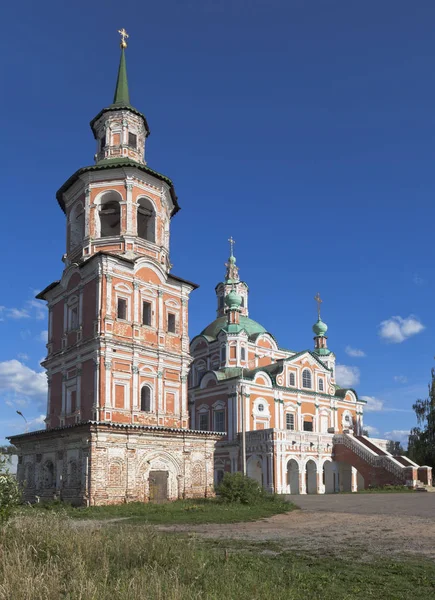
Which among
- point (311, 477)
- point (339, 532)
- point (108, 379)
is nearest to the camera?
point (339, 532)

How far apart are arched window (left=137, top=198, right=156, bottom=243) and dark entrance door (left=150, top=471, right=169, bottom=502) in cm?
1289

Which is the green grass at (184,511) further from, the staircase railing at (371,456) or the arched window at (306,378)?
the arched window at (306,378)

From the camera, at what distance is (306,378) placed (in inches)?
2101

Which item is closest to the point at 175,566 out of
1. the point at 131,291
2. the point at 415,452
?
the point at 131,291

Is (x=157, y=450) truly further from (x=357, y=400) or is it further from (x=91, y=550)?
(x=357, y=400)

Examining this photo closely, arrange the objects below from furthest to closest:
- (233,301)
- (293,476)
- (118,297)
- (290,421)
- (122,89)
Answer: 1. (233,301)
2. (290,421)
3. (293,476)
4. (122,89)
5. (118,297)

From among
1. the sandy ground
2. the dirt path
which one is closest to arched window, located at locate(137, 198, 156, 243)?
the sandy ground

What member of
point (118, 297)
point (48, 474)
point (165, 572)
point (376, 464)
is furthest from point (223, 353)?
point (165, 572)

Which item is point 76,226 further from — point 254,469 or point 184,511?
point 254,469

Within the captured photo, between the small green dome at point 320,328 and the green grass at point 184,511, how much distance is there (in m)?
34.3

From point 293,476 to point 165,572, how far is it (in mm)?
39445

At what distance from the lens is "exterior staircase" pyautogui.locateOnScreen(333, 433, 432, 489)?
42.0m

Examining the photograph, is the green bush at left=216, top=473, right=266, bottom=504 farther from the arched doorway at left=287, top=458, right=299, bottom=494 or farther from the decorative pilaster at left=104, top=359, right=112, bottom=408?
the arched doorway at left=287, top=458, right=299, bottom=494

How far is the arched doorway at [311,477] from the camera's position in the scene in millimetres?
46875
